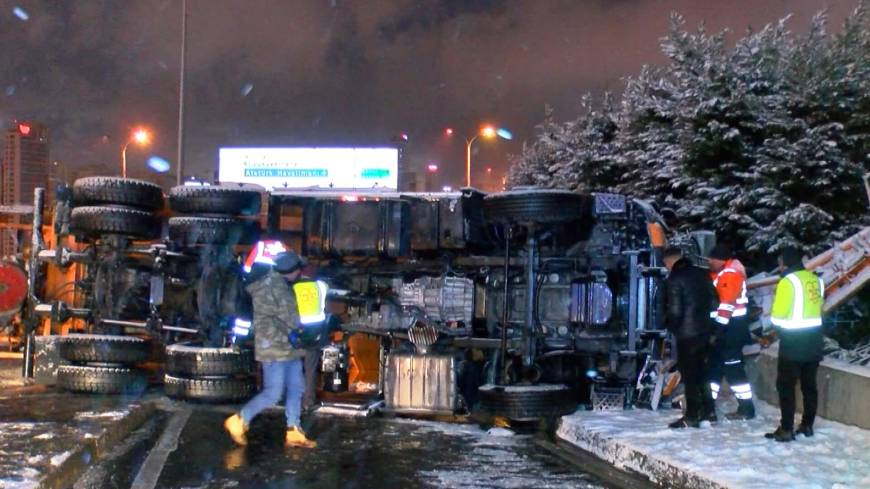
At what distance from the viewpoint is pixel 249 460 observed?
282 inches

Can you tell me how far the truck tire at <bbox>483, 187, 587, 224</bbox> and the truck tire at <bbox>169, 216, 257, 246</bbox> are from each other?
3.05m

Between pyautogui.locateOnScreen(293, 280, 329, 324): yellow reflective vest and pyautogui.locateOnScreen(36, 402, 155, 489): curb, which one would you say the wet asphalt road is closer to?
pyautogui.locateOnScreen(36, 402, 155, 489): curb

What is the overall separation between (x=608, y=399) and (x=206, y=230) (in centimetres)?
463

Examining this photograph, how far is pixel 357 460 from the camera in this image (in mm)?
7258

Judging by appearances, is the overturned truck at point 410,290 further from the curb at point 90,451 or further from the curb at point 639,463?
the curb at point 90,451

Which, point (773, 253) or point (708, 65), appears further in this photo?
point (708, 65)

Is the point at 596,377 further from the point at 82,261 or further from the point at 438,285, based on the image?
the point at 82,261

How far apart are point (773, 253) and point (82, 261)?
9745 millimetres

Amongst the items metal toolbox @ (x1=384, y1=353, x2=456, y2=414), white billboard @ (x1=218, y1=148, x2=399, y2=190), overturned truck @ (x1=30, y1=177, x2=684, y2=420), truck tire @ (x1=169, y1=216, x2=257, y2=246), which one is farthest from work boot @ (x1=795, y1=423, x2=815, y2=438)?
white billboard @ (x1=218, y1=148, x2=399, y2=190)

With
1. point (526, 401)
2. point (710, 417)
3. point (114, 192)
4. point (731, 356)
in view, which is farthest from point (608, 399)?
point (114, 192)

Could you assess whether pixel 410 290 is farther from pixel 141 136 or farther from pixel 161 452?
pixel 141 136

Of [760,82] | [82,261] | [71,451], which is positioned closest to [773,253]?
[760,82]

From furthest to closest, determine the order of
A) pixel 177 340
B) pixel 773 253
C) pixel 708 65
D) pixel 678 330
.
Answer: pixel 708 65 → pixel 773 253 → pixel 177 340 → pixel 678 330

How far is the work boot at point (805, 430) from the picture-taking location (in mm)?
7359
